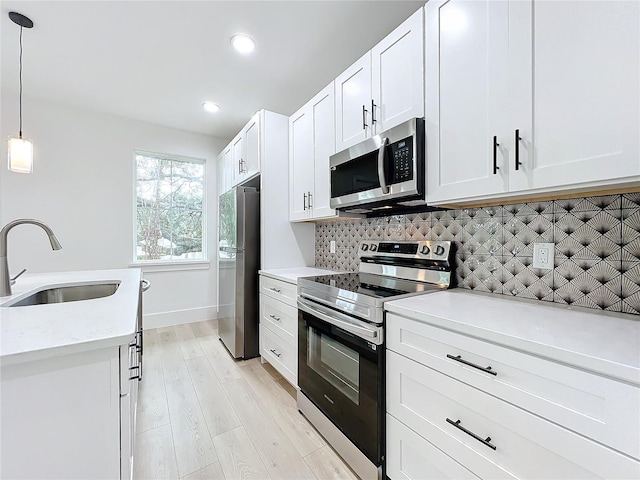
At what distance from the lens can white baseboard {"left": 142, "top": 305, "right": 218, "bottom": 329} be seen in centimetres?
357

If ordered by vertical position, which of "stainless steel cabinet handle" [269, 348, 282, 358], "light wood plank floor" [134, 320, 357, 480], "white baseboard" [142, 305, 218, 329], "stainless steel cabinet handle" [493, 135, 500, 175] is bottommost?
"light wood plank floor" [134, 320, 357, 480]

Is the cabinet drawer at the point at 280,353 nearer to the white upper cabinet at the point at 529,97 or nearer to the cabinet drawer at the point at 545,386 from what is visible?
the cabinet drawer at the point at 545,386

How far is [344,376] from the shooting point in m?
1.50

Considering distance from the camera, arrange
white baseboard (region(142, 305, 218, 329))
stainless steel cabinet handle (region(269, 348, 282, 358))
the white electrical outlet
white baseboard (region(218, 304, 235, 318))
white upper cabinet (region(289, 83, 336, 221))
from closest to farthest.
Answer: the white electrical outlet < white upper cabinet (region(289, 83, 336, 221)) < stainless steel cabinet handle (region(269, 348, 282, 358)) < white baseboard (region(218, 304, 235, 318)) < white baseboard (region(142, 305, 218, 329))

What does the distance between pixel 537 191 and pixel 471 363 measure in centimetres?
69

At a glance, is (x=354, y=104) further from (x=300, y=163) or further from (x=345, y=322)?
(x=345, y=322)

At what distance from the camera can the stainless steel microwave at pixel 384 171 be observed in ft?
Result: 4.70

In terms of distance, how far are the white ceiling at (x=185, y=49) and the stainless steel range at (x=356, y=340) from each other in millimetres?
1548

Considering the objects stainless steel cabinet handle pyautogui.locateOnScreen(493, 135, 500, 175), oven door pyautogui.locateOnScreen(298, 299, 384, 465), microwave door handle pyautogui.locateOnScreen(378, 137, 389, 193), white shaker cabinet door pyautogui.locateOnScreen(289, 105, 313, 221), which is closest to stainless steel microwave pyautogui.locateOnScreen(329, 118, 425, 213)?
microwave door handle pyautogui.locateOnScreen(378, 137, 389, 193)

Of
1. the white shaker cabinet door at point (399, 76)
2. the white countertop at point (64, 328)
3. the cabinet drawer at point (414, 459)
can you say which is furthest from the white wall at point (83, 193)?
the cabinet drawer at point (414, 459)

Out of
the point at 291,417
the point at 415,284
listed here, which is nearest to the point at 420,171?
the point at 415,284

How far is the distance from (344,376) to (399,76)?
5.48ft

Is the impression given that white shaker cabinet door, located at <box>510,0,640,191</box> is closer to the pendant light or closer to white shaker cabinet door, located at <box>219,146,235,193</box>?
the pendant light

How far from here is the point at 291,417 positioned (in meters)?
1.86
